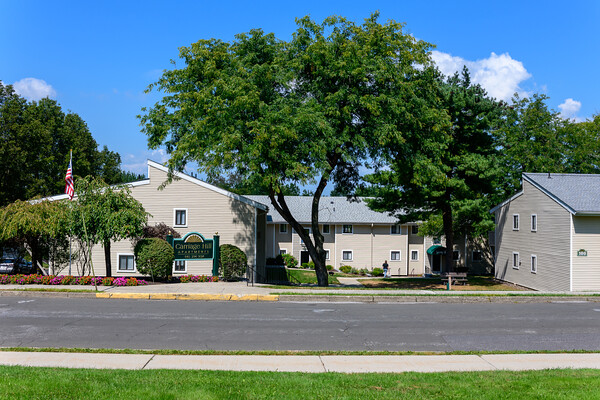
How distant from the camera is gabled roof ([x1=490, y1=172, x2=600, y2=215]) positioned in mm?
26977

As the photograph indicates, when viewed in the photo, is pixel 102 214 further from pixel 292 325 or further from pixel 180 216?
pixel 292 325

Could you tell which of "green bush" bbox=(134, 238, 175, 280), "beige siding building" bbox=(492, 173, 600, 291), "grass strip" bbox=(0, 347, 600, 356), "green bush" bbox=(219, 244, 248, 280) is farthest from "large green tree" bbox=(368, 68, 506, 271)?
"grass strip" bbox=(0, 347, 600, 356)

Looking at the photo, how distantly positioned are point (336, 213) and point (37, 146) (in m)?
29.3

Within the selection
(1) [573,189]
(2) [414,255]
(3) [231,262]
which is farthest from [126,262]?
(2) [414,255]

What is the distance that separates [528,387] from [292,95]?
1838 centimetres

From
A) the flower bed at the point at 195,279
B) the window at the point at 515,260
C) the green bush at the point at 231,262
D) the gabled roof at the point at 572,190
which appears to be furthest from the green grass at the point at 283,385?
the window at the point at 515,260

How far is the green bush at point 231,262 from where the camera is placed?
25.5 meters

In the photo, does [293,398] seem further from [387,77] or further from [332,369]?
[387,77]

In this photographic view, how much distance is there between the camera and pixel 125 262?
96.3 feet

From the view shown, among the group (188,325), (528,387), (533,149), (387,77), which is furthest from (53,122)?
(528,387)

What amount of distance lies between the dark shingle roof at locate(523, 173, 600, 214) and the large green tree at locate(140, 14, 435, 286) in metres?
9.31

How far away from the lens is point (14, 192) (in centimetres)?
4594

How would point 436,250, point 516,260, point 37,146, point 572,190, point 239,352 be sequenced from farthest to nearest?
point 436,250 < point 37,146 < point 516,260 < point 572,190 < point 239,352

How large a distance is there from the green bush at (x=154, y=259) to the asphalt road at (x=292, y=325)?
5.07 meters
